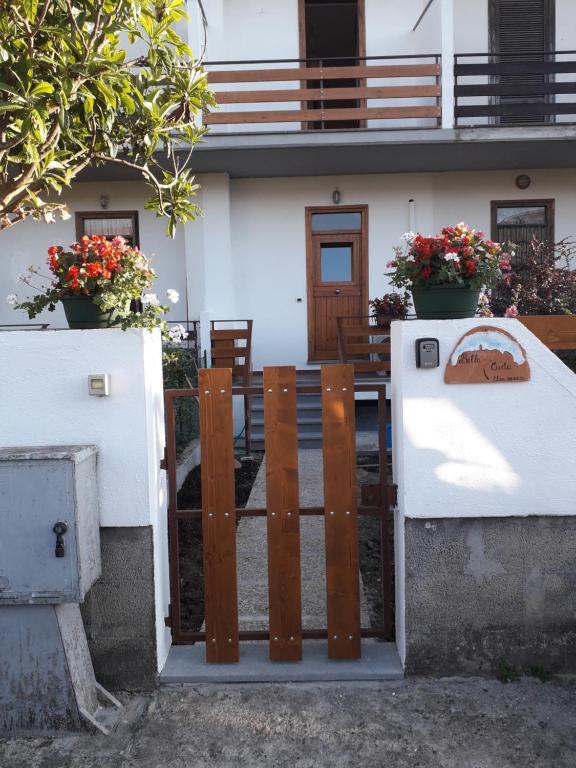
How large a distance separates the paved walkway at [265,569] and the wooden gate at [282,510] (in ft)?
1.51

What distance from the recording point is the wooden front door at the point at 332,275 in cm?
1119

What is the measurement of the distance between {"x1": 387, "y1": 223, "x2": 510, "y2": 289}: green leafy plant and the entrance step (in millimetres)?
2009

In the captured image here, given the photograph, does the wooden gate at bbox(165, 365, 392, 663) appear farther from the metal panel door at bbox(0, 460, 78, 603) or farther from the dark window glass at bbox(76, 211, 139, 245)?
the dark window glass at bbox(76, 211, 139, 245)

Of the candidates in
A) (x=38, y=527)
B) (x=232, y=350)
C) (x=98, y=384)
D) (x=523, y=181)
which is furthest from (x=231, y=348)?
(x=38, y=527)

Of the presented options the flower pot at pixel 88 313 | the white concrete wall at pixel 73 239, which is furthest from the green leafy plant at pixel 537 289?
the flower pot at pixel 88 313

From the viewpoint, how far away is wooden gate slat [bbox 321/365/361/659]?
10.9 ft

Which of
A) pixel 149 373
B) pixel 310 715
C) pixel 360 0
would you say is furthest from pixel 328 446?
pixel 360 0

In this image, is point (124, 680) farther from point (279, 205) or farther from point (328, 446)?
point (279, 205)

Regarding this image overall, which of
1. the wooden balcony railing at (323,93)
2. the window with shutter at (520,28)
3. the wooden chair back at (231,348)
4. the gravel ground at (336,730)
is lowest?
the gravel ground at (336,730)

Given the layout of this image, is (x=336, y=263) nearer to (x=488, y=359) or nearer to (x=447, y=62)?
(x=447, y=62)

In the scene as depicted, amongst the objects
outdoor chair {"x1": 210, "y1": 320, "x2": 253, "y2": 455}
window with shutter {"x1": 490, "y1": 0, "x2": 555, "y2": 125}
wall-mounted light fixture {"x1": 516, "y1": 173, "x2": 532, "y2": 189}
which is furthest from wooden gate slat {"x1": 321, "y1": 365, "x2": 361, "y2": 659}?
window with shutter {"x1": 490, "y1": 0, "x2": 555, "y2": 125}

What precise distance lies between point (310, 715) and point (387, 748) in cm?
41

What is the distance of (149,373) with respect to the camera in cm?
329

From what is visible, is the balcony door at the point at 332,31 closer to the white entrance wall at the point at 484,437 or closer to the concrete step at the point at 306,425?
the concrete step at the point at 306,425
